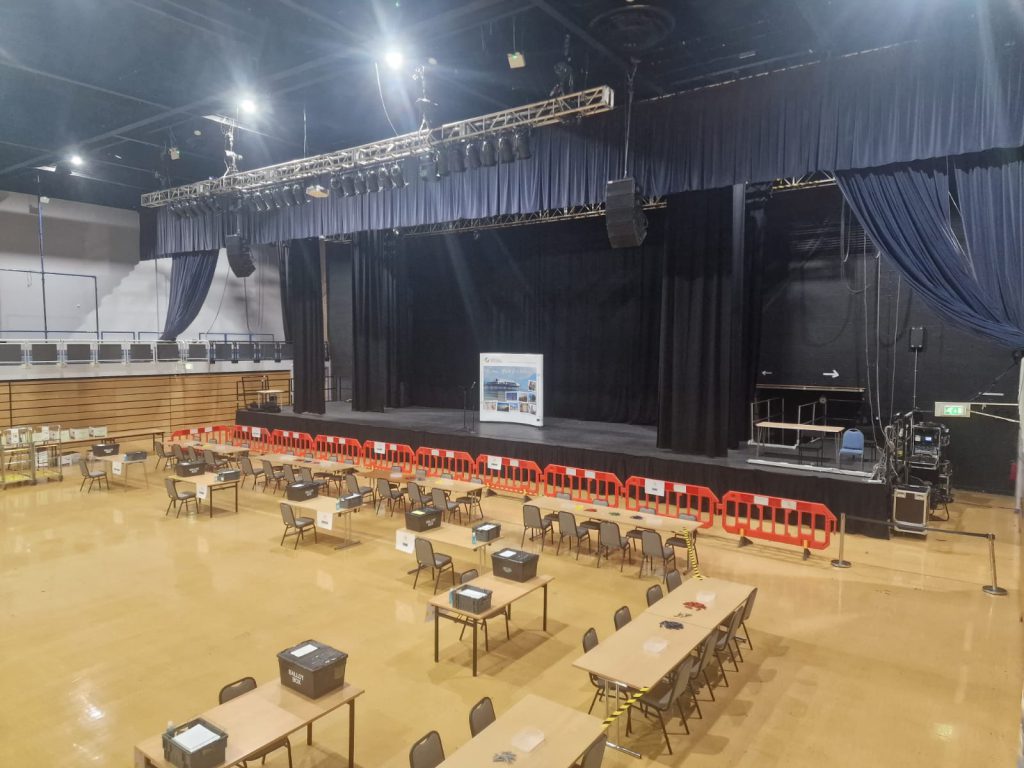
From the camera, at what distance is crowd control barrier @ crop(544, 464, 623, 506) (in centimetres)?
1101

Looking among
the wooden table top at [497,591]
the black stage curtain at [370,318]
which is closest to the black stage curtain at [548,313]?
the black stage curtain at [370,318]

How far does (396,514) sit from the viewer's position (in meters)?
11.3

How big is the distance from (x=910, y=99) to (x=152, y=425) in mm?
19768

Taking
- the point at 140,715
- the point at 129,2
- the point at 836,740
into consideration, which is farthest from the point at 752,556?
the point at 129,2

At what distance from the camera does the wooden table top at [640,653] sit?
14.4ft

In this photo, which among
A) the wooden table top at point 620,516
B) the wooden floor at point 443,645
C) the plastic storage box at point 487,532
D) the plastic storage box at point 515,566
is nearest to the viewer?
the wooden floor at point 443,645

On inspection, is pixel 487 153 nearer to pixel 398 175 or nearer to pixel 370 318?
pixel 398 175

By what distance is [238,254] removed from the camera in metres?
15.6

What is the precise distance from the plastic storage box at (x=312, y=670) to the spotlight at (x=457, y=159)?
350 inches

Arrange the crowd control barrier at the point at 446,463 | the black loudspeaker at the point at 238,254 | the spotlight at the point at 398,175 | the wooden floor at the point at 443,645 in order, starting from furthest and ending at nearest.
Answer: the black loudspeaker at the point at 238,254 < the crowd control barrier at the point at 446,463 < the spotlight at the point at 398,175 < the wooden floor at the point at 443,645

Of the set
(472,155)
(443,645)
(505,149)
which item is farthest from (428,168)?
(443,645)

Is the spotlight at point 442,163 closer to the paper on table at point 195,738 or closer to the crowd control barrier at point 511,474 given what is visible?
the crowd control barrier at point 511,474

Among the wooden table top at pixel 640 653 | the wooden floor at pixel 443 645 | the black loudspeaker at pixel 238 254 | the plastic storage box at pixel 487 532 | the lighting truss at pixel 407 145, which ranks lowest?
the wooden floor at pixel 443 645

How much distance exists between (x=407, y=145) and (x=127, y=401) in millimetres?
12303
